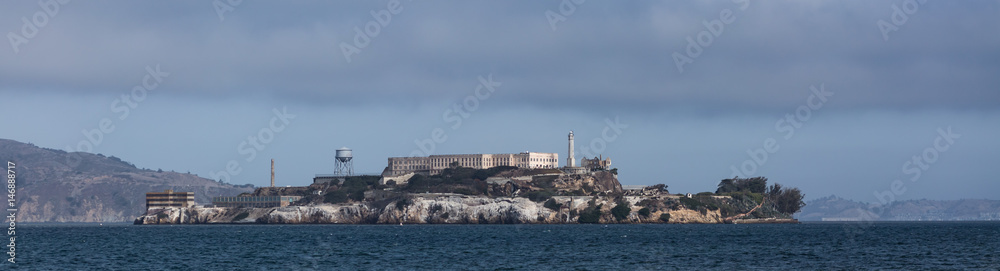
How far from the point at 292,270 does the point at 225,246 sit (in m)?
42.4

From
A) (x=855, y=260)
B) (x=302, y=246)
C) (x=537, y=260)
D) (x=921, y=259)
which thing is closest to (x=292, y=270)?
(x=537, y=260)

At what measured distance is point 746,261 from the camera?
86438 millimetres

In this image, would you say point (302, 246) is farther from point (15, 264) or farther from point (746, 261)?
point (746, 261)

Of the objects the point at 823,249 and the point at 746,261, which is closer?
the point at 746,261

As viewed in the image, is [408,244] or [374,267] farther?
[408,244]

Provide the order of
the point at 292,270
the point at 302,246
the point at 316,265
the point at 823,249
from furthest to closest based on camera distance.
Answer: the point at 302,246 → the point at 823,249 → the point at 316,265 → the point at 292,270

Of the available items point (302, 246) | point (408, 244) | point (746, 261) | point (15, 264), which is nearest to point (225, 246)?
point (302, 246)

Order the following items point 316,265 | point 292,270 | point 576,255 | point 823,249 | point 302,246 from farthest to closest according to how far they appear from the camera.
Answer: point 302,246
point 823,249
point 576,255
point 316,265
point 292,270

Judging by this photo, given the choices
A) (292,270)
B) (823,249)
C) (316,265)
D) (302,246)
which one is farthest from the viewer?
(302,246)

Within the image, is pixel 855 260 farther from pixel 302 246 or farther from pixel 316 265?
pixel 302 246

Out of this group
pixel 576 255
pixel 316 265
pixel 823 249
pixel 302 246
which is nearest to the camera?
pixel 316 265

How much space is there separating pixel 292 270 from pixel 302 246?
36546 millimetres

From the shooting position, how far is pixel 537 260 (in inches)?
3561

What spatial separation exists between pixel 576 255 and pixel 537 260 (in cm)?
700
